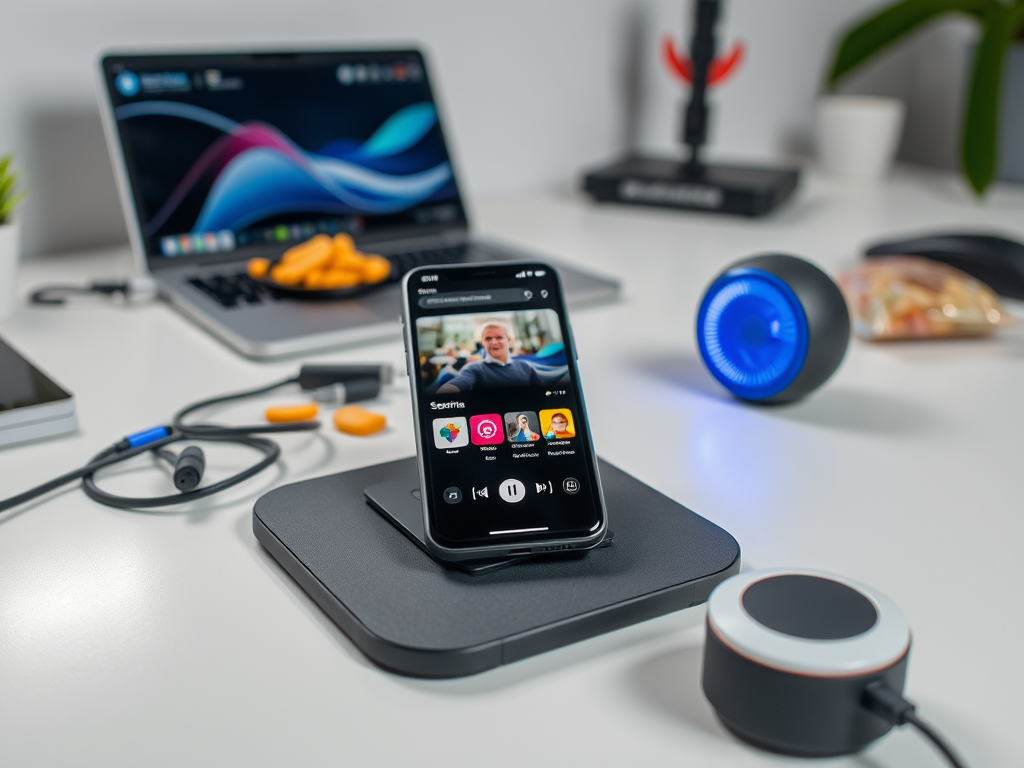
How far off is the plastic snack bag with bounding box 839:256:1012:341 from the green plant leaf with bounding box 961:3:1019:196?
551 millimetres

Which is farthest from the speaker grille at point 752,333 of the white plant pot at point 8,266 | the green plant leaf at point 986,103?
the green plant leaf at point 986,103

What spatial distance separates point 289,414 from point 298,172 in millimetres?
445

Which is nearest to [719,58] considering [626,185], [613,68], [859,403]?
[613,68]

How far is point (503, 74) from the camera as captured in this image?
140cm

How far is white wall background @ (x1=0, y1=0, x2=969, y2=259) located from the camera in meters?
1.05

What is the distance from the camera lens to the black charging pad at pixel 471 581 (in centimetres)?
43

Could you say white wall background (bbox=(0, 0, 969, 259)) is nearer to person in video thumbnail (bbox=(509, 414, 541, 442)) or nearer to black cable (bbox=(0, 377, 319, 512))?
black cable (bbox=(0, 377, 319, 512))

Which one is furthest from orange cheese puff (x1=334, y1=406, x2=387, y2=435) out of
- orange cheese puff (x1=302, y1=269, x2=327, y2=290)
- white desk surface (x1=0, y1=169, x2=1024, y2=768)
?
orange cheese puff (x1=302, y1=269, x2=327, y2=290)

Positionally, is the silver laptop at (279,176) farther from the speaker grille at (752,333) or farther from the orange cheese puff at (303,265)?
the speaker grille at (752,333)

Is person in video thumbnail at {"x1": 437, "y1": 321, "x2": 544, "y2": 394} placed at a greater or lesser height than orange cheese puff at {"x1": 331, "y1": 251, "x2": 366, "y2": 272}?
greater

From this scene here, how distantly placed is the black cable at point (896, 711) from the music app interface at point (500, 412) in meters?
0.16

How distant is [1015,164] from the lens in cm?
151

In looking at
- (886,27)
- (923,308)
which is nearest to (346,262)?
(923,308)

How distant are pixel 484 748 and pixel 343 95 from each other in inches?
33.5
